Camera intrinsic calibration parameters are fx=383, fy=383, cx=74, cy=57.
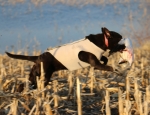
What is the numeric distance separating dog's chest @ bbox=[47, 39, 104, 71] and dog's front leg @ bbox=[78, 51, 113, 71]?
37 millimetres

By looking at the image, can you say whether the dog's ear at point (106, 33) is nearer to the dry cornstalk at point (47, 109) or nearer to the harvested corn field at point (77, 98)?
the harvested corn field at point (77, 98)

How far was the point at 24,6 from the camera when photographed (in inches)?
457

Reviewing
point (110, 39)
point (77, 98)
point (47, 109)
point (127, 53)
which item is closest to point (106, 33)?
point (110, 39)

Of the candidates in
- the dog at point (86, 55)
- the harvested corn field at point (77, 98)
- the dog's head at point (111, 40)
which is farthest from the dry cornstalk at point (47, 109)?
the dog's head at point (111, 40)

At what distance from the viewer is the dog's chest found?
3539mm

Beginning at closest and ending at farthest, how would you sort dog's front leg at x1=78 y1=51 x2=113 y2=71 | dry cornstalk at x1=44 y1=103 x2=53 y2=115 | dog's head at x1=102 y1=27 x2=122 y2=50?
1. dry cornstalk at x1=44 y1=103 x2=53 y2=115
2. dog's front leg at x1=78 y1=51 x2=113 y2=71
3. dog's head at x1=102 y1=27 x2=122 y2=50

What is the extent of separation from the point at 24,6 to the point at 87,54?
8.39m

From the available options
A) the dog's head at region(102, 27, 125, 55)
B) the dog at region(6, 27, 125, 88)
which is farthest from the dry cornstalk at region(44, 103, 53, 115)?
the dog's head at region(102, 27, 125, 55)

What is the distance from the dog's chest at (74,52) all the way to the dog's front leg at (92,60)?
0.12 feet

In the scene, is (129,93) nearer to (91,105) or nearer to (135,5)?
(91,105)

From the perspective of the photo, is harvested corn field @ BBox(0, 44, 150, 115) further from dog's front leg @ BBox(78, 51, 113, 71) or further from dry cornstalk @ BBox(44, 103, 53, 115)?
dog's front leg @ BBox(78, 51, 113, 71)

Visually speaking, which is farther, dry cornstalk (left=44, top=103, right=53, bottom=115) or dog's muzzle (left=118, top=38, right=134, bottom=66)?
dog's muzzle (left=118, top=38, right=134, bottom=66)

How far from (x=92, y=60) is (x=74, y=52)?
183 millimetres

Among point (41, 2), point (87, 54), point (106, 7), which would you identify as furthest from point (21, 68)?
point (106, 7)
